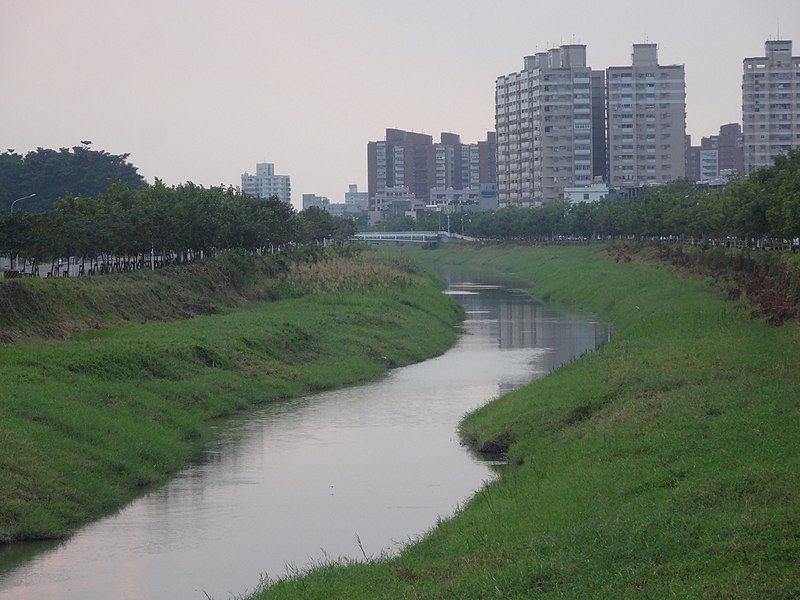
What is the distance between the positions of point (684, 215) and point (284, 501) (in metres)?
71.5

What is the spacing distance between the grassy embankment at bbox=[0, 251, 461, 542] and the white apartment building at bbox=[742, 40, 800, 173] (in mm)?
126879

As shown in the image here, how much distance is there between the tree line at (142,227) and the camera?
52.4 meters

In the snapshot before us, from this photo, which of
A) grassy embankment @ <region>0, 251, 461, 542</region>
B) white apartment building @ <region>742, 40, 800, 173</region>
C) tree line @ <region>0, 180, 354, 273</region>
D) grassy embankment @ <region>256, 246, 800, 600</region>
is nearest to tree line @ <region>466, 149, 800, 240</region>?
grassy embankment @ <region>0, 251, 461, 542</region>

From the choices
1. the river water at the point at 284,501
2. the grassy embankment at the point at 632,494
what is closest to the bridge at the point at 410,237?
the river water at the point at 284,501

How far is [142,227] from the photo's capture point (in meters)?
62.1

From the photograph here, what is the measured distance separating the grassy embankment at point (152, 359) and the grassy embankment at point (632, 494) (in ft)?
26.2

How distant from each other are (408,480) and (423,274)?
71.1m

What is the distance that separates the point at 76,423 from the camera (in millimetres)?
28906

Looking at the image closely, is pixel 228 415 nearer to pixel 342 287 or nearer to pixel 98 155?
pixel 342 287

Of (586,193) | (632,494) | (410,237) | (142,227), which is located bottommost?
(632,494)

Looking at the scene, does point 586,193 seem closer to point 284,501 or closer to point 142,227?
point 142,227

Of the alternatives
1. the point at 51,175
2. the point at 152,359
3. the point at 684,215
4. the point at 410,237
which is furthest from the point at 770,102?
the point at 152,359

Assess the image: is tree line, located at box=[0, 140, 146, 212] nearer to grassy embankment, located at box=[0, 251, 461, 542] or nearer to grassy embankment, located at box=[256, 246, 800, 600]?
grassy embankment, located at box=[0, 251, 461, 542]

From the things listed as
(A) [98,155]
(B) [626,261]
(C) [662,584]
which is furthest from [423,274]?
(C) [662,584]
